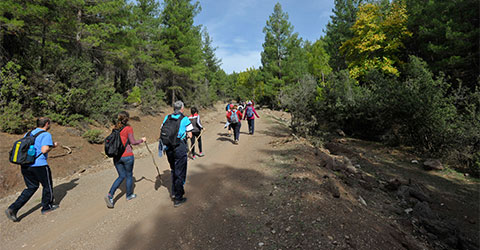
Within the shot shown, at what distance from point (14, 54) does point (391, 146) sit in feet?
66.0

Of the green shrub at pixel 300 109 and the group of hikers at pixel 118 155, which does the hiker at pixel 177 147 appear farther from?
the green shrub at pixel 300 109

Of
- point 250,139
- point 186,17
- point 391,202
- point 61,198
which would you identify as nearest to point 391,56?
point 250,139

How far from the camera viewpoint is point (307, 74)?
635 inches

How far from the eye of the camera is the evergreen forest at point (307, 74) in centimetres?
937

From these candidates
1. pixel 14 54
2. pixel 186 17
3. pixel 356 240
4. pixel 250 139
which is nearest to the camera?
pixel 356 240

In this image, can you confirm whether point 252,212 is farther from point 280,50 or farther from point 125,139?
point 280,50

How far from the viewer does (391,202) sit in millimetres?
6531

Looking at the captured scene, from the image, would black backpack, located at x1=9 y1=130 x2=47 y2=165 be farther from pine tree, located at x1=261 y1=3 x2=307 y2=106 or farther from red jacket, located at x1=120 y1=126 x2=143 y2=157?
pine tree, located at x1=261 y1=3 x2=307 y2=106

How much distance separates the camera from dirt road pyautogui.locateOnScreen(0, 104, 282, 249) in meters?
3.64

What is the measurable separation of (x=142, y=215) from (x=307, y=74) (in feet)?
48.8

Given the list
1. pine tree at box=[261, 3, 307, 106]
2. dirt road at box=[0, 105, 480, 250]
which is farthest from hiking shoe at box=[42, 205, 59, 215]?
pine tree at box=[261, 3, 307, 106]

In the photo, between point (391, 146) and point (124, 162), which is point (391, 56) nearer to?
point (391, 146)

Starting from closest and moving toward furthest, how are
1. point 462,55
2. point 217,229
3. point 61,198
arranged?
point 217,229, point 61,198, point 462,55

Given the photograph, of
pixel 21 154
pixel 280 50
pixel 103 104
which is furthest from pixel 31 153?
pixel 280 50
